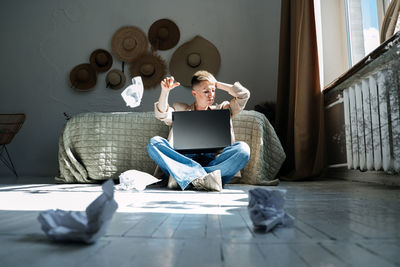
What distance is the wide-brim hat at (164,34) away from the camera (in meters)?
3.64

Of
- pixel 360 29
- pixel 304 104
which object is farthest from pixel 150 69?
pixel 360 29

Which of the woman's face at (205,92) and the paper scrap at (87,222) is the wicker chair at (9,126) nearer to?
the woman's face at (205,92)

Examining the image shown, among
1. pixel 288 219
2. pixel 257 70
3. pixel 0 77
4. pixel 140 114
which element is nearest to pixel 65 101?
pixel 0 77

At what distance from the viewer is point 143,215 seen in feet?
2.93

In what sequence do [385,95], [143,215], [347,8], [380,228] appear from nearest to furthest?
1. [380,228]
2. [143,215]
3. [385,95]
4. [347,8]

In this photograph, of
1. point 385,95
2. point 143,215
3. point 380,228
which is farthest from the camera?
point 385,95

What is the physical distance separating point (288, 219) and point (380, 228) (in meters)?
0.19

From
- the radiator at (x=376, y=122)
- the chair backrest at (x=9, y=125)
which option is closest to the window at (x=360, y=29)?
the radiator at (x=376, y=122)

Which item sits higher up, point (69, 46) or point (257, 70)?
point (69, 46)

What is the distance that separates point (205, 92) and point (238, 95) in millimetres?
192

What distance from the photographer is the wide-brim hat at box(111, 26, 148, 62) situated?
3.66 meters

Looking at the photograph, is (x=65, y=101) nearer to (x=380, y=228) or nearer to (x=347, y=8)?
(x=347, y=8)

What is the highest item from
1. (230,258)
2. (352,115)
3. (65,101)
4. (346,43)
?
(346,43)

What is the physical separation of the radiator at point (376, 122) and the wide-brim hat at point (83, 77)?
2707 mm
